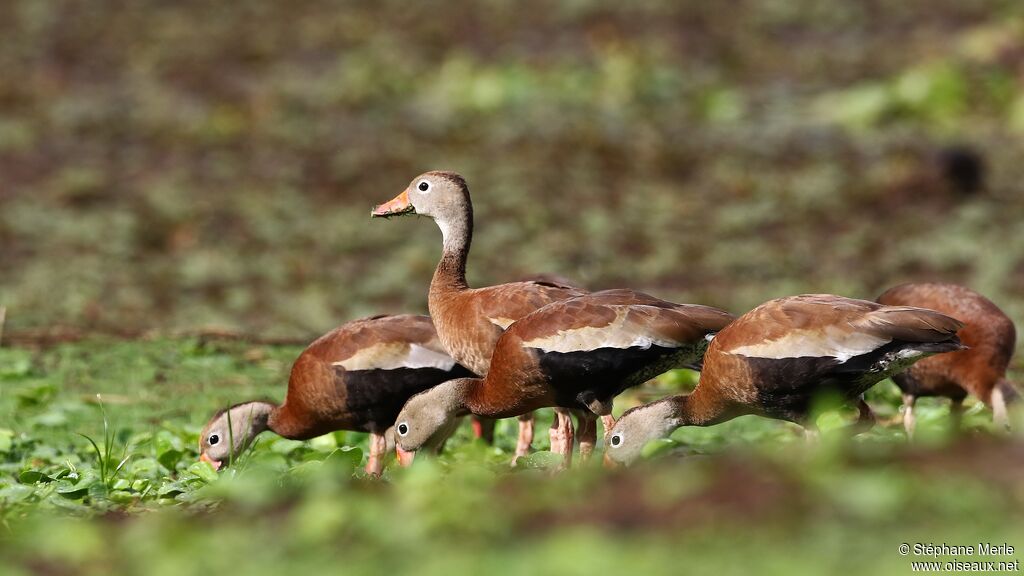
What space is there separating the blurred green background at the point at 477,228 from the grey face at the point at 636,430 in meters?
0.26

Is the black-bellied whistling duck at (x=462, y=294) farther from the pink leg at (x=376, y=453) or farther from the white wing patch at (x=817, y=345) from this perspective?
the white wing patch at (x=817, y=345)

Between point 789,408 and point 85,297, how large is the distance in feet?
26.1

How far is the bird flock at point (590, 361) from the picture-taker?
19.6ft

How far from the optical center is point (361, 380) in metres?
6.95

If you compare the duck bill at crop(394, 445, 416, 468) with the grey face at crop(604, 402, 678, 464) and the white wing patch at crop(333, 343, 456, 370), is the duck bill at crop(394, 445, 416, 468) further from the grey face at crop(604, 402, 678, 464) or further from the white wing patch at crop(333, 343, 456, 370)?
the grey face at crop(604, 402, 678, 464)

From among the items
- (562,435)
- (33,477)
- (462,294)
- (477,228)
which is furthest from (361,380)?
(477,228)

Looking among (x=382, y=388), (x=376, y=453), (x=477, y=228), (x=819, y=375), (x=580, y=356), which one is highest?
(x=477, y=228)

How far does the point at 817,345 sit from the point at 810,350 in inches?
1.5

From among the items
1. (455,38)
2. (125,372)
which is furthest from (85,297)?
(455,38)

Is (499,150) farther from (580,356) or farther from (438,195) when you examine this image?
(580,356)

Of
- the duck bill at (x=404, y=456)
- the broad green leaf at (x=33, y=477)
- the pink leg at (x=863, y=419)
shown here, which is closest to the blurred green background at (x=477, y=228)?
the broad green leaf at (x=33, y=477)

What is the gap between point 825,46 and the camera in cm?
1958

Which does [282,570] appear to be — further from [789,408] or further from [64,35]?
[64,35]

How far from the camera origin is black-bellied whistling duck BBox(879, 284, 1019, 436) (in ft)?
24.3
